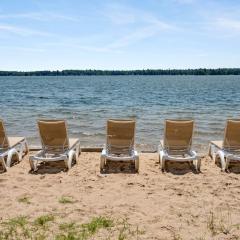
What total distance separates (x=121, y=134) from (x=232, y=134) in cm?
262

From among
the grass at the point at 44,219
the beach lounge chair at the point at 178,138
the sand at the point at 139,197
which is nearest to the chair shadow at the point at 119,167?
the sand at the point at 139,197

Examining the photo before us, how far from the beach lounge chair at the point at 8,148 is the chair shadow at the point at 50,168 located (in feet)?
2.21

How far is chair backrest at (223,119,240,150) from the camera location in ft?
29.5

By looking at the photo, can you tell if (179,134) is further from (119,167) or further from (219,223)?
(219,223)

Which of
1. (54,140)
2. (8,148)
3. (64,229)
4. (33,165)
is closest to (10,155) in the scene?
(8,148)

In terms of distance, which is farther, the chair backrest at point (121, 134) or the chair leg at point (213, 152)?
the chair leg at point (213, 152)

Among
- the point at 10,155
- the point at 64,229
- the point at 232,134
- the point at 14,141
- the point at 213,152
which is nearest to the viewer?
the point at 64,229

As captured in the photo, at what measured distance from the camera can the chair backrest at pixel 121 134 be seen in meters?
9.20

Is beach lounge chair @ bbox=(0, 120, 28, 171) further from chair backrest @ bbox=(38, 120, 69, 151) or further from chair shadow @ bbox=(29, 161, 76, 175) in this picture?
chair backrest @ bbox=(38, 120, 69, 151)

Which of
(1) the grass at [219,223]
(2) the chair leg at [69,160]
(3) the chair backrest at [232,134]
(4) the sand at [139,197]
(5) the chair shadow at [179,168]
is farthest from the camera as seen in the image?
(3) the chair backrest at [232,134]

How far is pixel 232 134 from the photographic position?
29.8 feet

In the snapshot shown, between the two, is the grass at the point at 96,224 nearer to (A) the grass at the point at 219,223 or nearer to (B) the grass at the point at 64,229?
(B) the grass at the point at 64,229

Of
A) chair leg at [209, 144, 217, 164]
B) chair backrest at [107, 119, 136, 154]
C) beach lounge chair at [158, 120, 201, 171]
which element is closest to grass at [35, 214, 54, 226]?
chair backrest at [107, 119, 136, 154]

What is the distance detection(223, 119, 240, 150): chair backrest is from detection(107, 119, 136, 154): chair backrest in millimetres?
2202
